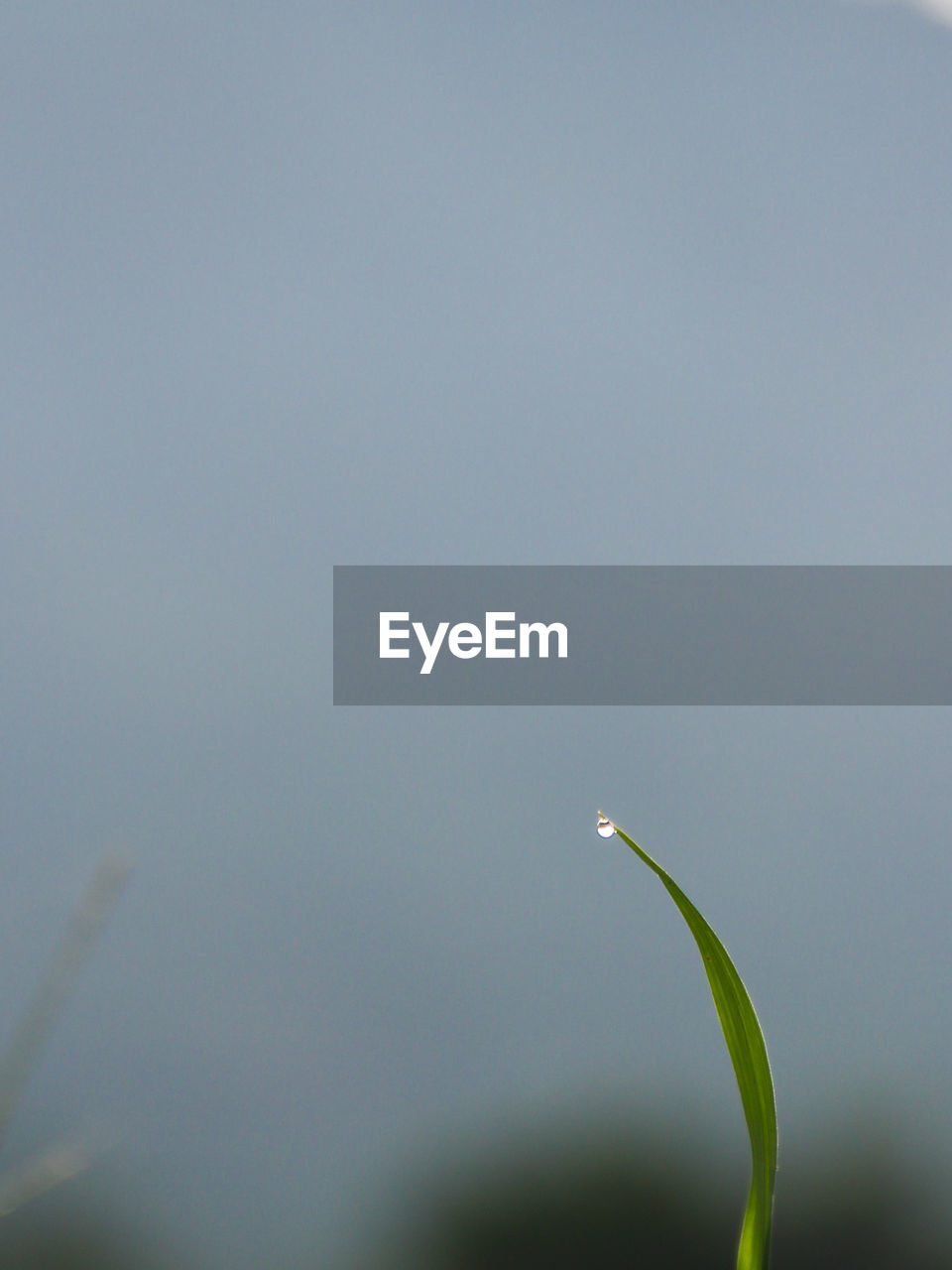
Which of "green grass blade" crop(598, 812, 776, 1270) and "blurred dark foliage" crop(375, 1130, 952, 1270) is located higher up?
"green grass blade" crop(598, 812, 776, 1270)

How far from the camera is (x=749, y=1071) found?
1.33 feet

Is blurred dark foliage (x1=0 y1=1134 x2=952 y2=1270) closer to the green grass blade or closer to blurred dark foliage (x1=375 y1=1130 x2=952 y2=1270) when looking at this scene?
blurred dark foliage (x1=375 y1=1130 x2=952 y2=1270)

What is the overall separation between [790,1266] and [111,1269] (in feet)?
33.0

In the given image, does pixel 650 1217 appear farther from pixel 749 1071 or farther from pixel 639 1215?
pixel 749 1071

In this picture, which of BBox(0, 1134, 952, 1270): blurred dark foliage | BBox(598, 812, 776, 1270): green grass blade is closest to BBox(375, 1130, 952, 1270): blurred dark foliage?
BBox(0, 1134, 952, 1270): blurred dark foliage

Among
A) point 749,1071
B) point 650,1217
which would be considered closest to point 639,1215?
point 650,1217

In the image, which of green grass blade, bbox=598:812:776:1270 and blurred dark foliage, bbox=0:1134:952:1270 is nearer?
green grass blade, bbox=598:812:776:1270

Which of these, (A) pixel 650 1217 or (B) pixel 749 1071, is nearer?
(B) pixel 749 1071

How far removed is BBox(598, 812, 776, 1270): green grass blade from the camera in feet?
1.26

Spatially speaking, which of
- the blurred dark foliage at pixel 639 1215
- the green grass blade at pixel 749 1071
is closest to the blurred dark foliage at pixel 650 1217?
the blurred dark foliage at pixel 639 1215

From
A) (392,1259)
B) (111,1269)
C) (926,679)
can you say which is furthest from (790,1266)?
(926,679)

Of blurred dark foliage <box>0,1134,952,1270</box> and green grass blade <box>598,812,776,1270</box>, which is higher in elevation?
green grass blade <box>598,812,776,1270</box>

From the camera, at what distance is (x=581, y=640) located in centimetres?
2162

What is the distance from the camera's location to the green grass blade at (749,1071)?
383 mm
